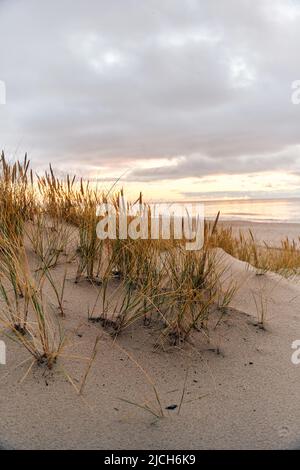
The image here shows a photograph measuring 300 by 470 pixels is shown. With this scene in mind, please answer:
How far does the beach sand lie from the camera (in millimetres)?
1676

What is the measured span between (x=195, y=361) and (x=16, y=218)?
159cm

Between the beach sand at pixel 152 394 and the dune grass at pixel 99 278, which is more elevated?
the dune grass at pixel 99 278

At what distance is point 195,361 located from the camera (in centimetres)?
218

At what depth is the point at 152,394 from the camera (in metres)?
1.91

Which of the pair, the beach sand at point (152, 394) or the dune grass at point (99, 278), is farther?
the dune grass at point (99, 278)

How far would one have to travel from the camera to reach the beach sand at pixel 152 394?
1.68 meters

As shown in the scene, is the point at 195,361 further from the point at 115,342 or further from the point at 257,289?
the point at 257,289

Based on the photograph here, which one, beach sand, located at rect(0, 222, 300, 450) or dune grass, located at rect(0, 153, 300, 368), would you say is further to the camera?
dune grass, located at rect(0, 153, 300, 368)

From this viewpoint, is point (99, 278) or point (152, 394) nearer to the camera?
point (152, 394)

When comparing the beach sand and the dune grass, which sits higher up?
the dune grass

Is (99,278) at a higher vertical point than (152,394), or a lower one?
higher
